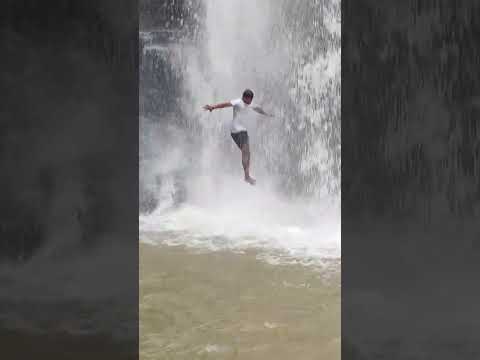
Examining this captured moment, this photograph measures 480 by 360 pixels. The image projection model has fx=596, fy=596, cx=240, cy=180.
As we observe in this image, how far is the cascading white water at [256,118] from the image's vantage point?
40.3 ft

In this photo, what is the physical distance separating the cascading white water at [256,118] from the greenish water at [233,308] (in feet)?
12.1

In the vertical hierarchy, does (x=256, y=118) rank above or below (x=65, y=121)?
above

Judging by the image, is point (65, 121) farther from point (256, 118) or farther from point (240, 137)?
point (256, 118)

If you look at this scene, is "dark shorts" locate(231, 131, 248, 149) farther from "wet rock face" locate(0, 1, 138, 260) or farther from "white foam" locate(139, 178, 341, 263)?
"wet rock face" locate(0, 1, 138, 260)

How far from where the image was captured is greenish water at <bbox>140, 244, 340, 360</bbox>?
5398mm

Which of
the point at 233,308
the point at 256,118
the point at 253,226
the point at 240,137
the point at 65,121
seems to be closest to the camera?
the point at 65,121

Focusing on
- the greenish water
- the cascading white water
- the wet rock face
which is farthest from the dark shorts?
the wet rock face

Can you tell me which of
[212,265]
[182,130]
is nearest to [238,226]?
[212,265]

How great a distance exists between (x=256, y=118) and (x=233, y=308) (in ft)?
23.2

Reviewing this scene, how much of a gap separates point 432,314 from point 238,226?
29.8ft

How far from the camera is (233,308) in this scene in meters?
6.87

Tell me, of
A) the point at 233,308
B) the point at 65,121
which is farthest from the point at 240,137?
the point at 65,121

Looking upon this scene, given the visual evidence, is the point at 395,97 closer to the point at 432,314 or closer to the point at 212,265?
the point at 432,314

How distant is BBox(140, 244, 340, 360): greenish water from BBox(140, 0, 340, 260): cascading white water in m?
3.69
